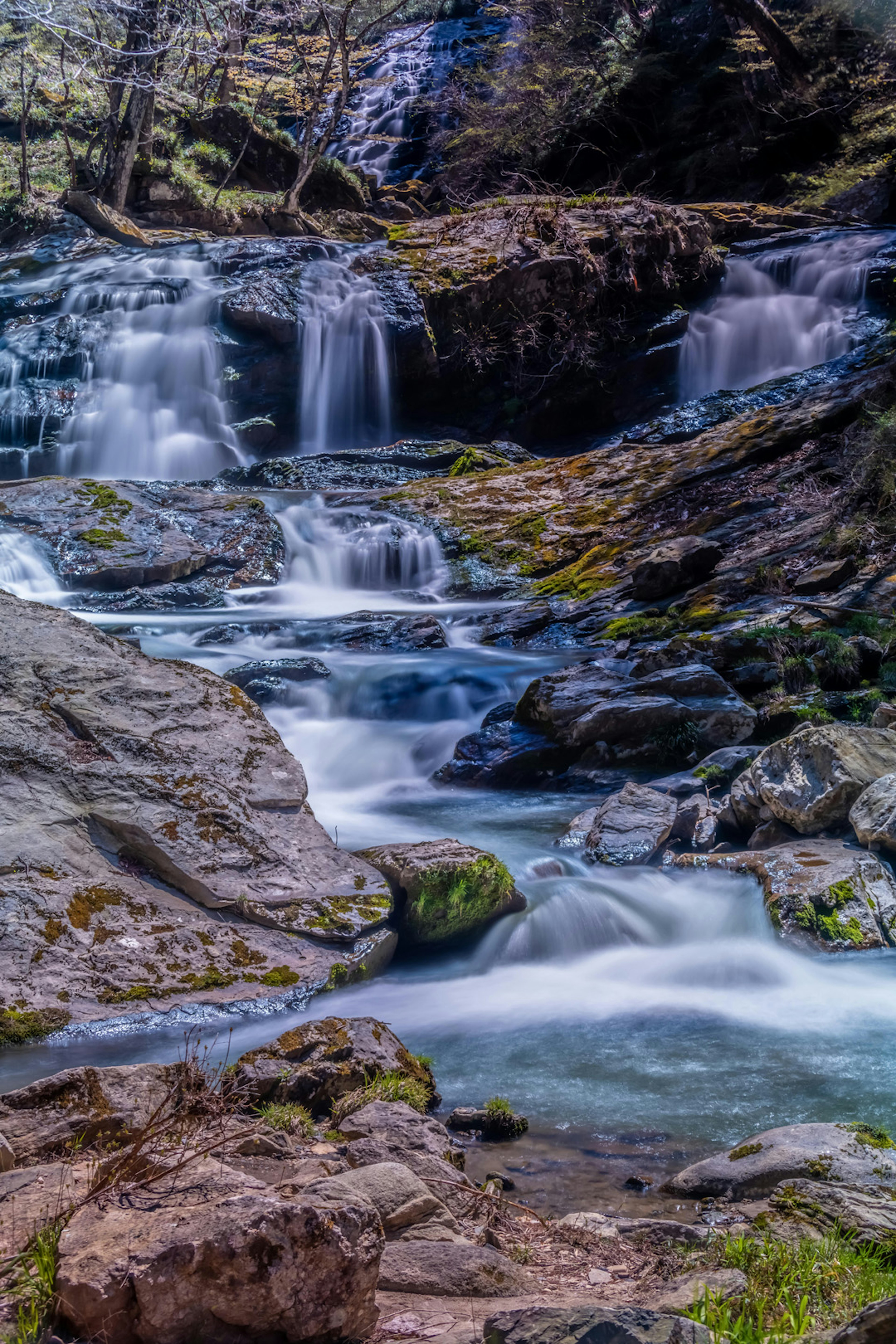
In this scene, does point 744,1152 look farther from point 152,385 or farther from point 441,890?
point 152,385

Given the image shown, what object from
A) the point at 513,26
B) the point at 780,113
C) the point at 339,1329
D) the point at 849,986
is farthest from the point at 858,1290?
the point at 513,26

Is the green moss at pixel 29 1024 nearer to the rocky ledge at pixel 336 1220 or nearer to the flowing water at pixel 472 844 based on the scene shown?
the flowing water at pixel 472 844

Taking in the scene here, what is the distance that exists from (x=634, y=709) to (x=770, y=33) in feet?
68.6

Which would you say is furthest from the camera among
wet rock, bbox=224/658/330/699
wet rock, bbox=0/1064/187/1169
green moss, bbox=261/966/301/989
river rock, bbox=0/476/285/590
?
river rock, bbox=0/476/285/590

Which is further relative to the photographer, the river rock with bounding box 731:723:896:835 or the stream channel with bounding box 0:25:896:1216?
the river rock with bounding box 731:723:896:835

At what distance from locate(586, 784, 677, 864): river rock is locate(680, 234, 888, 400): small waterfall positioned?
1269 cm

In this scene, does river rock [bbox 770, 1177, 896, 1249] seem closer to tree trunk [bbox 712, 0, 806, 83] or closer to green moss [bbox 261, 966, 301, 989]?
green moss [bbox 261, 966, 301, 989]

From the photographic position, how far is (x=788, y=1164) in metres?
3.01

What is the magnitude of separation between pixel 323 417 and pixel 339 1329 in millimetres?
17091

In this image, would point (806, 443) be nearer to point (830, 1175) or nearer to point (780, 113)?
point (830, 1175)

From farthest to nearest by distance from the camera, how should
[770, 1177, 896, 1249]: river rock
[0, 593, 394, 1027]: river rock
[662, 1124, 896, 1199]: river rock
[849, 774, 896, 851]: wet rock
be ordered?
1. [849, 774, 896, 851]: wet rock
2. [0, 593, 394, 1027]: river rock
3. [662, 1124, 896, 1199]: river rock
4. [770, 1177, 896, 1249]: river rock

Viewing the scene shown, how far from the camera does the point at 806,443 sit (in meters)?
A: 12.7

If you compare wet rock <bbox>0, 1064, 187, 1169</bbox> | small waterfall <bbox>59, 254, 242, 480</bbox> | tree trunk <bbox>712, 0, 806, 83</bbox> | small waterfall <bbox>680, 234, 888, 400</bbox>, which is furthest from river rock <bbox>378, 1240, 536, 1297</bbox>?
tree trunk <bbox>712, 0, 806, 83</bbox>

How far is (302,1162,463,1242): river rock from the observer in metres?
2.43
